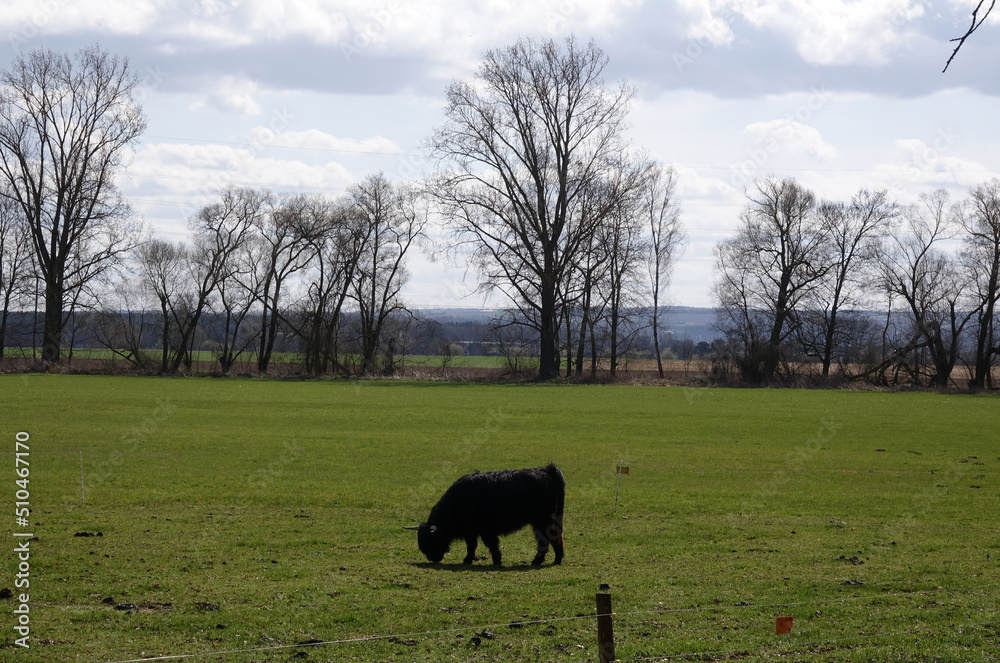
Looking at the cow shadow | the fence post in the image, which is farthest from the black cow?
the fence post

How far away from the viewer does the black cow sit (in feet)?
→ 38.7

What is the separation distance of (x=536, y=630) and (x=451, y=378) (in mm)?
64330

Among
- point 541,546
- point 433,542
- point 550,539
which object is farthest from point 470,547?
point 550,539

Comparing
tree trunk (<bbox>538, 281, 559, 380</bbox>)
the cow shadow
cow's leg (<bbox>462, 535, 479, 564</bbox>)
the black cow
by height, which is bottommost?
the cow shadow

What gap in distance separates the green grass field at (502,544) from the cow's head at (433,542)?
0.18 metres

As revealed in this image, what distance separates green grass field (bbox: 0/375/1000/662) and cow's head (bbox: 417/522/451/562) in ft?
0.61

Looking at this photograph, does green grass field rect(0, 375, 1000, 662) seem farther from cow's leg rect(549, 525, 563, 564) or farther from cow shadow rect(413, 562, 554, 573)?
cow's leg rect(549, 525, 563, 564)

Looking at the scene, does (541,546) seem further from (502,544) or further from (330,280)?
(330,280)

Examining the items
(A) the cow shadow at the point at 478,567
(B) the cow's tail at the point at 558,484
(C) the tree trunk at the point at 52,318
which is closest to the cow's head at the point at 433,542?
(A) the cow shadow at the point at 478,567

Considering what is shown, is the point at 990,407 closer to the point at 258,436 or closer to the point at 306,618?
the point at 258,436

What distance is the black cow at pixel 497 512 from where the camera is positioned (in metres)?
11.8

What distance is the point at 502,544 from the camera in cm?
1370

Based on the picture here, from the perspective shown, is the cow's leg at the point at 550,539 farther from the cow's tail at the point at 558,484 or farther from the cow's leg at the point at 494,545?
the cow's leg at the point at 494,545

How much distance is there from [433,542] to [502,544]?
→ 205 centimetres
